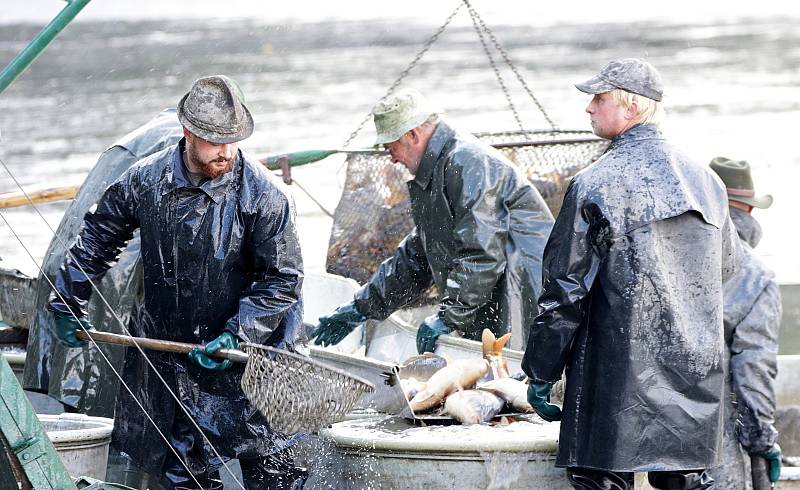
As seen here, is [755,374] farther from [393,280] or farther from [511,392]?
[393,280]

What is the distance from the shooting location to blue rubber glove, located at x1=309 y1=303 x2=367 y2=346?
7.05 metres

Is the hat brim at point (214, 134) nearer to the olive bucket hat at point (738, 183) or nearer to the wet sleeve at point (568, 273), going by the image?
the wet sleeve at point (568, 273)

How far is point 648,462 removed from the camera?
4.75 metres

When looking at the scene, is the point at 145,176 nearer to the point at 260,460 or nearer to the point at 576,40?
the point at 260,460

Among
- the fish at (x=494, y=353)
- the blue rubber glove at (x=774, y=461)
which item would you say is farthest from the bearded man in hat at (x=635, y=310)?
the fish at (x=494, y=353)

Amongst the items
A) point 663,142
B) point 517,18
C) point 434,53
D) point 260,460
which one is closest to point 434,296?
point 260,460

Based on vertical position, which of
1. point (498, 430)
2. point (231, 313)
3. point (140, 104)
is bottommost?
point (140, 104)

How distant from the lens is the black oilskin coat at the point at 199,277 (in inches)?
207

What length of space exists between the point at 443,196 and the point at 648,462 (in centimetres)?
229

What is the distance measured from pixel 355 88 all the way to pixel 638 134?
19.1 m

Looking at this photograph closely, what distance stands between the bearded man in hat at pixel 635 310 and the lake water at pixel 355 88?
136 centimetres

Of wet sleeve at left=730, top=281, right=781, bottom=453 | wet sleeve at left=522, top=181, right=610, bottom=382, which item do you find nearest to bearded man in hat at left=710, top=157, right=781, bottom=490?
wet sleeve at left=730, top=281, right=781, bottom=453

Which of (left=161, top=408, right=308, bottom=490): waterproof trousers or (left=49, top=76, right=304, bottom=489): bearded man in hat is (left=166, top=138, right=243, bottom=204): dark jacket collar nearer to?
(left=49, top=76, right=304, bottom=489): bearded man in hat

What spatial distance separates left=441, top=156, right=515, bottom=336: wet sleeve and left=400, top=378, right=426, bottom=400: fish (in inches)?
33.3
